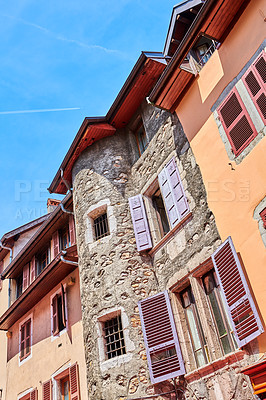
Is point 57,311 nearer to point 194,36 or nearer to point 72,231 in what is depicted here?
point 72,231

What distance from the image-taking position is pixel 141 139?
12.0m

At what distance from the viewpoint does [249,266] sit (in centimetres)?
680

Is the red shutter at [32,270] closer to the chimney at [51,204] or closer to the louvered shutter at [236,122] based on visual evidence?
the chimney at [51,204]

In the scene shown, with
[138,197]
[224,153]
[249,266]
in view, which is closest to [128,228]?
[138,197]

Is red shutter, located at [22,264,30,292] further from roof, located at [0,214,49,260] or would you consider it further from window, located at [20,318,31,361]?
roof, located at [0,214,49,260]

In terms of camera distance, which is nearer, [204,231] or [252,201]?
[252,201]

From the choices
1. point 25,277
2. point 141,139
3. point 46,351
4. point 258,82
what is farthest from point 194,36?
point 25,277

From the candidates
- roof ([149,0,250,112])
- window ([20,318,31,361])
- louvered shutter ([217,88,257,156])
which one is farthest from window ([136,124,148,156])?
window ([20,318,31,361])

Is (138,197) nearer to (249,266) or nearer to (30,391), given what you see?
(249,266)

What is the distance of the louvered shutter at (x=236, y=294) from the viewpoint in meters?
6.38

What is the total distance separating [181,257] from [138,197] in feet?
8.23

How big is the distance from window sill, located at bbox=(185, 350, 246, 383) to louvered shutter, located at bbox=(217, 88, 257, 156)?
326 cm

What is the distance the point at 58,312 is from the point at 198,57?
26.6 feet

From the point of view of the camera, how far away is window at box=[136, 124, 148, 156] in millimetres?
11714
